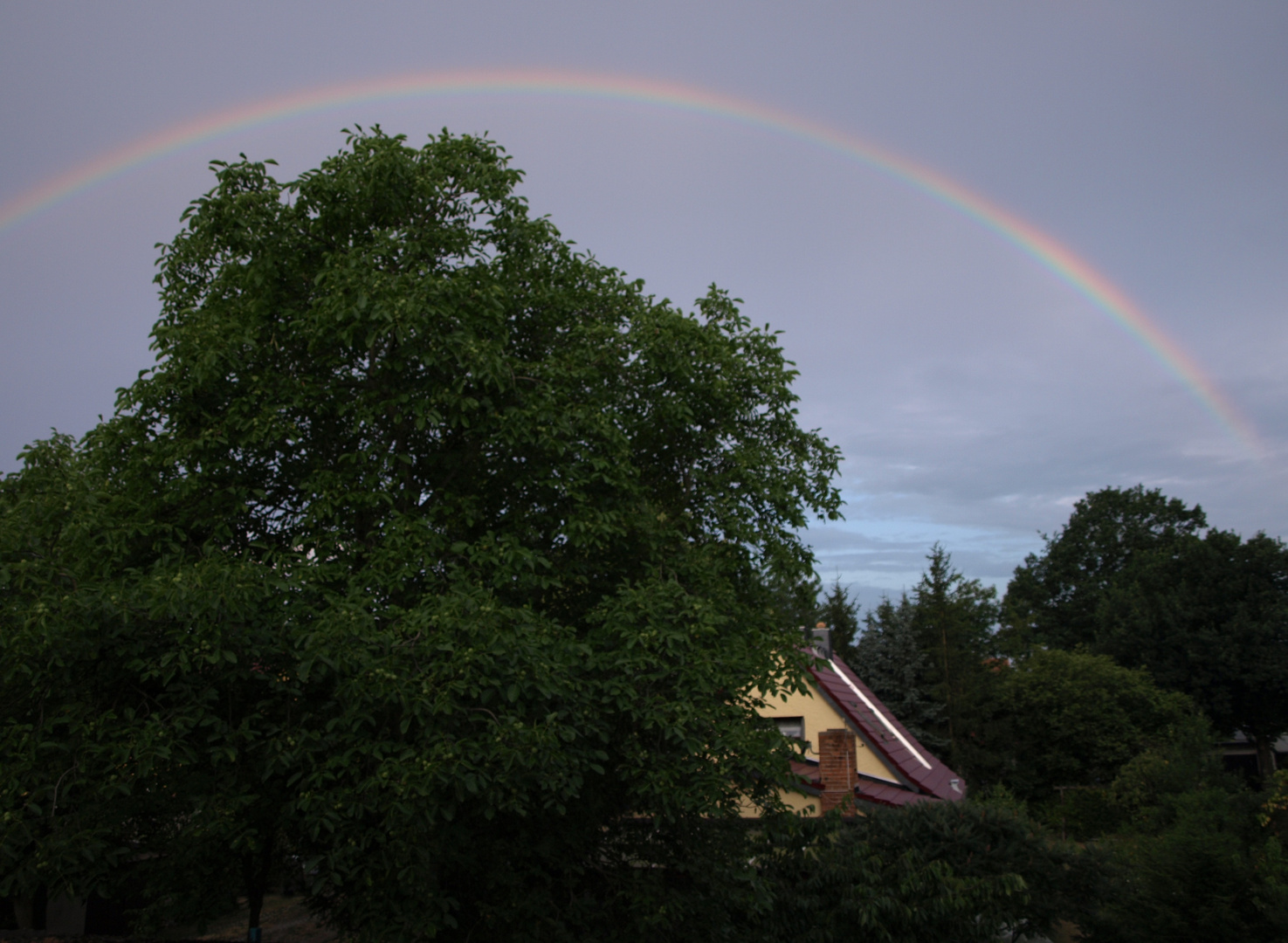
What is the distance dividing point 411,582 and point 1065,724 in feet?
129

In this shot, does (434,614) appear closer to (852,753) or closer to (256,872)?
(256,872)

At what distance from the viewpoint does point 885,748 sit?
24703 millimetres

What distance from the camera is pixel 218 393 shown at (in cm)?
931

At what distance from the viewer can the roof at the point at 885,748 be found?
22.8 meters

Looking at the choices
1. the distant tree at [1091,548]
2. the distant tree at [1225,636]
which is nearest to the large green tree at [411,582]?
the distant tree at [1225,636]

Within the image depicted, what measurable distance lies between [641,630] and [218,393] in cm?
481

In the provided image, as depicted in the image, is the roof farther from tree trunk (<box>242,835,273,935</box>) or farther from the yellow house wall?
tree trunk (<box>242,835,273,935</box>)

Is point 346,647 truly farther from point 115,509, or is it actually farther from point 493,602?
point 115,509

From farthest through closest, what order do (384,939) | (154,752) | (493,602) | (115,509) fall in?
(115,509) < (384,939) < (493,602) < (154,752)

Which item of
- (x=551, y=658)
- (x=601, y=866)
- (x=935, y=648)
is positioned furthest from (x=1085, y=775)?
(x=551, y=658)

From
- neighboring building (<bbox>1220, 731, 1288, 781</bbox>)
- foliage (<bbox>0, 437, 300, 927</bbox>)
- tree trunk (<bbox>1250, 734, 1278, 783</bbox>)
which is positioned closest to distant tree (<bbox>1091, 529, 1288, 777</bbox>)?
tree trunk (<bbox>1250, 734, 1278, 783</bbox>)

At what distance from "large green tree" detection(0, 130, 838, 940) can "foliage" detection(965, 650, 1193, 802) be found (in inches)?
1414

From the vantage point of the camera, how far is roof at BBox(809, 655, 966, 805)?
2278cm

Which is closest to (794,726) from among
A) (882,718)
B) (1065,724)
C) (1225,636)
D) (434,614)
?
(882,718)
